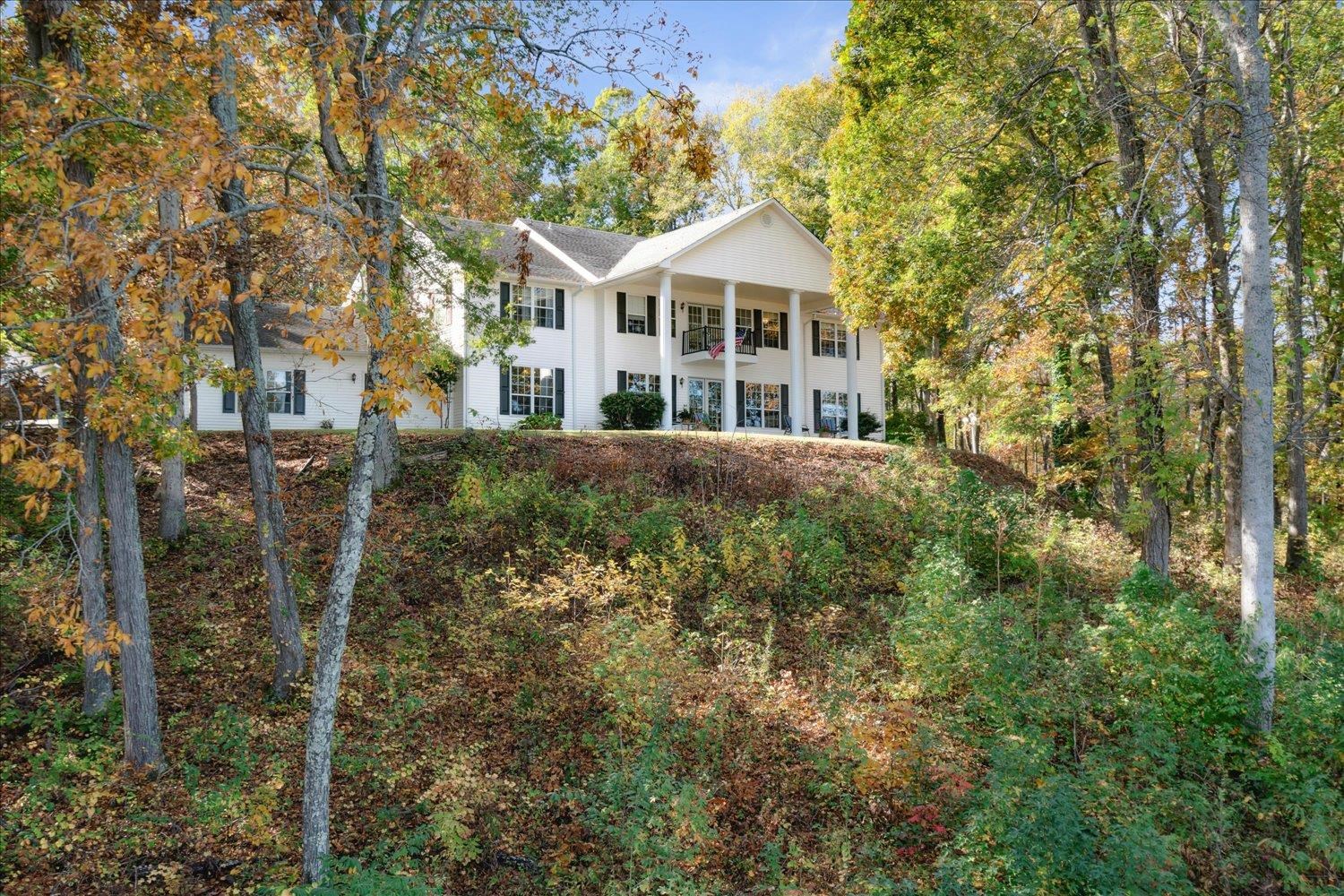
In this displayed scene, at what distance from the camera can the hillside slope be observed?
20.7ft

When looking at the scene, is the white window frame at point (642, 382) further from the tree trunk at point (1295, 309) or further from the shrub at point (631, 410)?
the tree trunk at point (1295, 309)

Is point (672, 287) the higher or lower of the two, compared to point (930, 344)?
higher

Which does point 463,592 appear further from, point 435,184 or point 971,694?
point 971,694

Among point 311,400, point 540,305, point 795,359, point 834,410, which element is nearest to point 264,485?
point 311,400

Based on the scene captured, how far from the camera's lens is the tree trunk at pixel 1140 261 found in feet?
35.2

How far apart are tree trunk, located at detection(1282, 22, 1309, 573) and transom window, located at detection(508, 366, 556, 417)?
1684cm

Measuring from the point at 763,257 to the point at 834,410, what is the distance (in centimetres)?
646

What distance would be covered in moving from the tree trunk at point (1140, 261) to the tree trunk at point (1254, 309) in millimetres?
1503

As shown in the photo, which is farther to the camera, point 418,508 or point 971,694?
point 418,508

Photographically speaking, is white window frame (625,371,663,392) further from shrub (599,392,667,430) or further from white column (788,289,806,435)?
white column (788,289,806,435)

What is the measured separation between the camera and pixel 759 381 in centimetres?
2736

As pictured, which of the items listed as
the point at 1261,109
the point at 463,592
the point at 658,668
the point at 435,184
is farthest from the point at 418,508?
the point at 1261,109

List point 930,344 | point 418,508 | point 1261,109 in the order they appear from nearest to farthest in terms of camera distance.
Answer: point 1261,109, point 418,508, point 930,344

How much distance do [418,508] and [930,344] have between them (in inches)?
651
